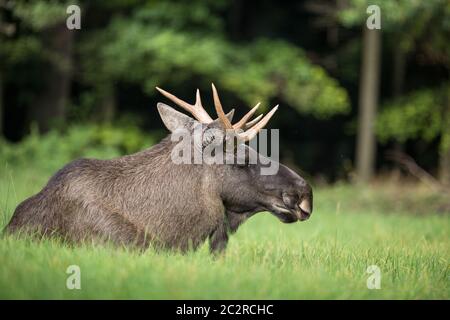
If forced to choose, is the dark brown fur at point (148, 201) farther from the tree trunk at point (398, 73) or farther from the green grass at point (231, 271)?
the tree trunk at point (398, 73)

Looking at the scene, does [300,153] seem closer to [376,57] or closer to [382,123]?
[382,123]

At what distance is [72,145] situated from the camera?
18.2 metres

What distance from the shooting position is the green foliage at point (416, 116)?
20422mm

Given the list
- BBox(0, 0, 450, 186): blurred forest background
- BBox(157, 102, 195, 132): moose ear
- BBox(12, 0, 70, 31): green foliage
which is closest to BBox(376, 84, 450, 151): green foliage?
BBox(0, 0, 450, 186): blurred forest background

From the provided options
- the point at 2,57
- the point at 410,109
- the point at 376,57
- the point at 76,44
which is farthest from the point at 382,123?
the point at 2,57

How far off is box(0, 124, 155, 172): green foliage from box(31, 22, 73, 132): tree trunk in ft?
2.40

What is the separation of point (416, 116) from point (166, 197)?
1557 cm

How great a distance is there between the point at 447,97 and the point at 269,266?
15.2 m

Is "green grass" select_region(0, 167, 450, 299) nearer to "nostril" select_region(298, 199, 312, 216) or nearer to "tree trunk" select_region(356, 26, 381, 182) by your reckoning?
"nostril" select_region(298, 199, 312, 216)

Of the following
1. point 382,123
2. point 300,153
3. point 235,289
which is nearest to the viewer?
point 235,289

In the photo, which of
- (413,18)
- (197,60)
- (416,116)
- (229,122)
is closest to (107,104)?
(197,60)

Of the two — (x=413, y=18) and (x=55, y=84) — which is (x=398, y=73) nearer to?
(x=413, y=18)

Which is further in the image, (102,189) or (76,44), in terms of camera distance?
(76,44)

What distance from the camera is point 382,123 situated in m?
21.0
